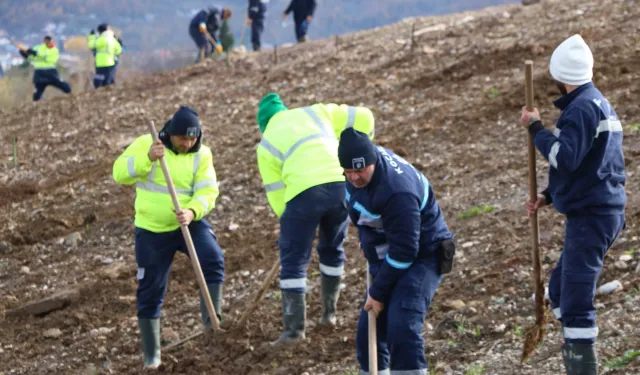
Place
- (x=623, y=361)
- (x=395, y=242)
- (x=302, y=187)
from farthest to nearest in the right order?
1. (x=302, y=187)
2. (x=623, y=361)
3. (x=395, y=242)

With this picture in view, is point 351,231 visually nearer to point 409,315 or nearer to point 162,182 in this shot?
point 162,182

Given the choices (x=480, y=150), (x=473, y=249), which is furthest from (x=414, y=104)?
(x=473, y=249)

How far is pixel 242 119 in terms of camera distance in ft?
40.8

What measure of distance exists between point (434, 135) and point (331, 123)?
402cm

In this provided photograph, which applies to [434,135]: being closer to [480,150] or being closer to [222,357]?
[480,150]

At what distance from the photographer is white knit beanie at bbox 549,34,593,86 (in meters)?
4.78

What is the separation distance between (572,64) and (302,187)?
1.93 metres

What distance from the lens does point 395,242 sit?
15.5ft

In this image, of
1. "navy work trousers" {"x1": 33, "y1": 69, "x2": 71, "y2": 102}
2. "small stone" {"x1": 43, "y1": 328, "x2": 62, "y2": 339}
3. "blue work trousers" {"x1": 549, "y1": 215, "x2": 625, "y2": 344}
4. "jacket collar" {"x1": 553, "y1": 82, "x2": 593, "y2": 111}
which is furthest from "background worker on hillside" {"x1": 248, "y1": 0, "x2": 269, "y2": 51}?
"blue work trousers" {"x1": 549, "y1": 215, "x2": 625, "y2": 344}

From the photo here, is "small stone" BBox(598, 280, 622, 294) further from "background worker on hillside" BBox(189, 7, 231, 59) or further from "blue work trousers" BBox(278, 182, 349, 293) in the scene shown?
"background worker on hillside" BBox(189, 7, 231, 59)

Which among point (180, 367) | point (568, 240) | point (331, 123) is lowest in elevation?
point (180, 367)

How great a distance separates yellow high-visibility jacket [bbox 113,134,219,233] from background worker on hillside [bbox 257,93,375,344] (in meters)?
0.46

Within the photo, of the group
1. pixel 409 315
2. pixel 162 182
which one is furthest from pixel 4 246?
pixel 409 315

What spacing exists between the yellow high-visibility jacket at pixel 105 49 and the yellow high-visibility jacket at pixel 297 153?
37.7 feet
